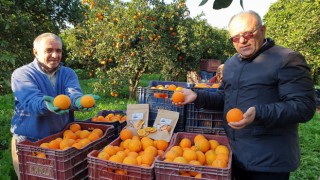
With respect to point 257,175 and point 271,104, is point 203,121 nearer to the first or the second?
point 257,175

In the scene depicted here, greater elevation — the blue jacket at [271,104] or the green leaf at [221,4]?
the green leaf at [221,4]

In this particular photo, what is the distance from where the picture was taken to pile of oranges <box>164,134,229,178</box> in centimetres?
180

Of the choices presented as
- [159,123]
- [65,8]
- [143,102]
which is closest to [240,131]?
[159,123]

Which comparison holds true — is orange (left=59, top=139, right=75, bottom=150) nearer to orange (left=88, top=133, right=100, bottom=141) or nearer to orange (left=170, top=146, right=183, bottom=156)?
orange (left=88, top=133, right=100, bottom=141)

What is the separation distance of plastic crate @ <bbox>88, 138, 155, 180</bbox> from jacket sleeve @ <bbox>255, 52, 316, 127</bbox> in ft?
2.48

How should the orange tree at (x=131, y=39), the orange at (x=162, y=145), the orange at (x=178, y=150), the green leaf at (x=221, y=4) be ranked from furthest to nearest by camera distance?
the orange tree at (x=131, y=39), the orange at (x=162, y=145), the orange at (x=178, y=150), the green leaf at (x=221, y=4)

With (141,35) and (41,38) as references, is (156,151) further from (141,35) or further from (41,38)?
(141,35)

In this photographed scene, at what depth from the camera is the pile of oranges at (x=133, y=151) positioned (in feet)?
6.19

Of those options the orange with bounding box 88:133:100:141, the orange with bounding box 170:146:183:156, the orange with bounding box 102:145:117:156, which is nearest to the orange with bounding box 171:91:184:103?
the orange with bounding box 170:146:183:156

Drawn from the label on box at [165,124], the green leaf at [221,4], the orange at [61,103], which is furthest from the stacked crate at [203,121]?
the green leaf at [221,4]

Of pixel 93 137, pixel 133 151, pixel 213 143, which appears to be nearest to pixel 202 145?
pixel 213 143

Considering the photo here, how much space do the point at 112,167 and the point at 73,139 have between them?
567mm

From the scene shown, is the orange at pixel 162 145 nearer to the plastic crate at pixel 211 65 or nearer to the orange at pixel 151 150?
the orange at pixel 151 150

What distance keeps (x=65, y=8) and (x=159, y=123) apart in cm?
411
